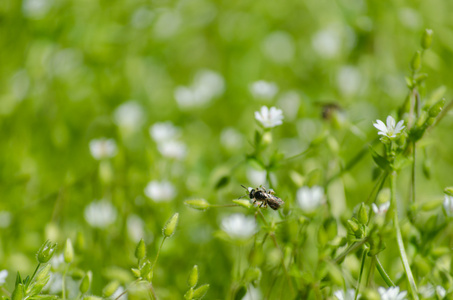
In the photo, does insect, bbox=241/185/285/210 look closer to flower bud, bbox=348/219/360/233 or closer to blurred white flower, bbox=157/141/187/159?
flower bud, bbox=348/219/360/233

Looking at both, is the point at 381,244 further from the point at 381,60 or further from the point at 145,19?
the point at 145,19

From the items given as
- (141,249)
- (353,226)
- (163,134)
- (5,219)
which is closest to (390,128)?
(353,226)

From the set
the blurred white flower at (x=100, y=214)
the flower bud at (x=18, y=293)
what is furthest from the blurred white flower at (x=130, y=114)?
the flower bud at (x=18, y=293)

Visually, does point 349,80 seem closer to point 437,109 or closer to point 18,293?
point 437,109

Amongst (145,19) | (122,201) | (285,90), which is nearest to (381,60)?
(285,90)

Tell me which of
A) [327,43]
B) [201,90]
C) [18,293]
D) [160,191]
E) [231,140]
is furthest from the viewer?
[327,43]

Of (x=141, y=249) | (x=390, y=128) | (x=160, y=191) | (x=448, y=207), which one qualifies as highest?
(x=390, y=128)
